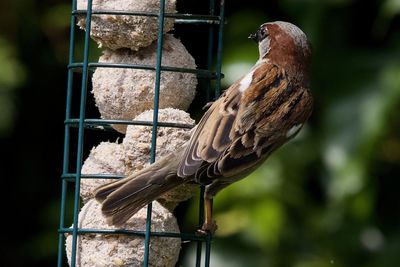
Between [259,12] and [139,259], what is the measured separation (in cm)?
283

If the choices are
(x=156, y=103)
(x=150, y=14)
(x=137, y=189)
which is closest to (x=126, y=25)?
(x=150, y=14)

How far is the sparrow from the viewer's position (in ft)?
14.7

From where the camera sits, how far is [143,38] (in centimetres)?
466

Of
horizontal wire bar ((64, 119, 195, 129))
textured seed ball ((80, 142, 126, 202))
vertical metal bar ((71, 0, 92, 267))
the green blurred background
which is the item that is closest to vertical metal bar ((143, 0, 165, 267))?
horizontal wire bar ((64, 119, 195, 129))

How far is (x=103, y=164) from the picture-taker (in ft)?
15.2

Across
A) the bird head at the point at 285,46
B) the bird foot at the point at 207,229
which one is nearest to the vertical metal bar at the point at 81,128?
the bird foot at the point at 207,229

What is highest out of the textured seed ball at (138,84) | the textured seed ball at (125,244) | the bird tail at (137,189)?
the textured seed ball at (138,84)

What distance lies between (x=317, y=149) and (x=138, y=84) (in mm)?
1998

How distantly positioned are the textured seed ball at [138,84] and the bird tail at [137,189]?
277 millimetres

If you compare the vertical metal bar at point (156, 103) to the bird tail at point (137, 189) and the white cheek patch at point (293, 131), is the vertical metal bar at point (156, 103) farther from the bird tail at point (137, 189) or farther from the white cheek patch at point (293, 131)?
the white cheek patch at point (293, 131)

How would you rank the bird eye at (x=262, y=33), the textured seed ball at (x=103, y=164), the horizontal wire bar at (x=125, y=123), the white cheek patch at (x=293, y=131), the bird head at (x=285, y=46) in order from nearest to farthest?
1. the horizontal wire bar at (x=125, y=123)
2. the textured seed ball at (x=103, y=164)
3. the white cheek patch at (x=293, y=131)
4. the bird head at (x=285, y=46)
5. the bird eye at (x=262, y=33)

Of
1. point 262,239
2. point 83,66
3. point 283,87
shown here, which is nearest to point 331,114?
point 262,239

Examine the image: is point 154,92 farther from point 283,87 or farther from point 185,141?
point 283,87

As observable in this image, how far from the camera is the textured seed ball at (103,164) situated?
464 cm
